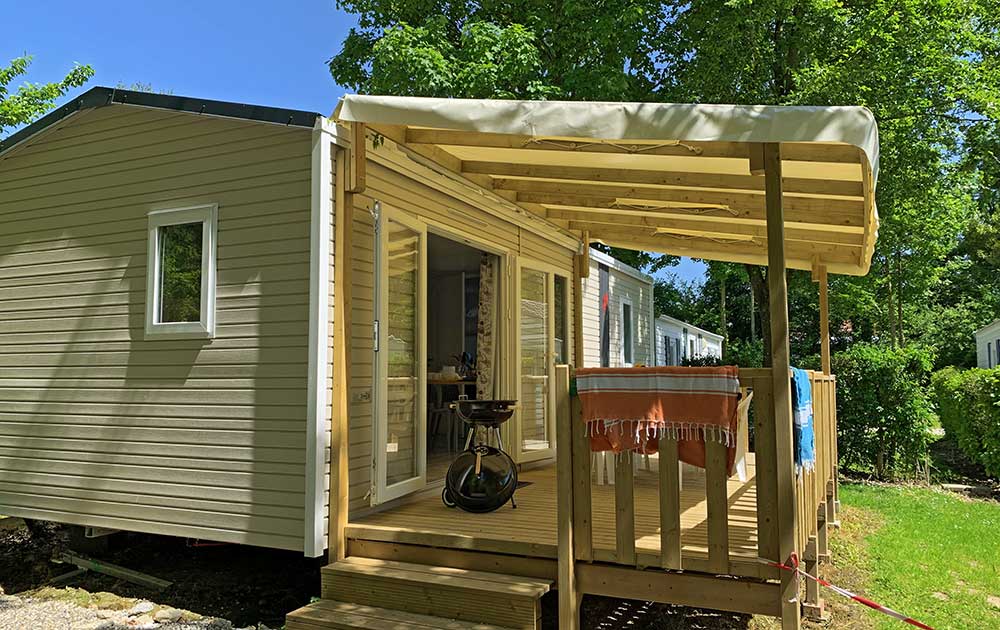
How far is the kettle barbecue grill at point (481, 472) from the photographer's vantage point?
15.8ft

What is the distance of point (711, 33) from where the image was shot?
39.2 ft

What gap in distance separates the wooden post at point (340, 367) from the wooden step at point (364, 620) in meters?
0.43

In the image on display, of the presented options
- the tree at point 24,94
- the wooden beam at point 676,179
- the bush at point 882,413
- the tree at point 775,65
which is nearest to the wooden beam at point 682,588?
the wooden beam at point 676,179

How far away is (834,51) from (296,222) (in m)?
10.8

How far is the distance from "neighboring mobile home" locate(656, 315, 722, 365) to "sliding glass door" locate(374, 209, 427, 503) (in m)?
10.7

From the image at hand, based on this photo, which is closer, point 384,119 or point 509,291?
point 384,119

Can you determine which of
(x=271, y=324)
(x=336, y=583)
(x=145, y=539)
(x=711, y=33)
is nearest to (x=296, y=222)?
(x=271, y=324)

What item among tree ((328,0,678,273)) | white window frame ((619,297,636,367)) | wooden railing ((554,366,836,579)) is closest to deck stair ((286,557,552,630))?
wooden railing ((554,366,836,579))

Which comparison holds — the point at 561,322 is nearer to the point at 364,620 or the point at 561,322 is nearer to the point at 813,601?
the point at 813,601

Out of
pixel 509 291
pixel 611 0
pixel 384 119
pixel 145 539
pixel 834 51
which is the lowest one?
pixel 145 539

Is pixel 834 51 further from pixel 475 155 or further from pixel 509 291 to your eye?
pixel 475 155

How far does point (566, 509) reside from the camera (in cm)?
363

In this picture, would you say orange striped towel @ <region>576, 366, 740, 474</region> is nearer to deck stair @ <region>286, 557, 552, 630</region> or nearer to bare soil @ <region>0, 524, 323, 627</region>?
deck stair @ <region>286, 557, 552, 630</region>

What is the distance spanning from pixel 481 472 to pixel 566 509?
1.33m
